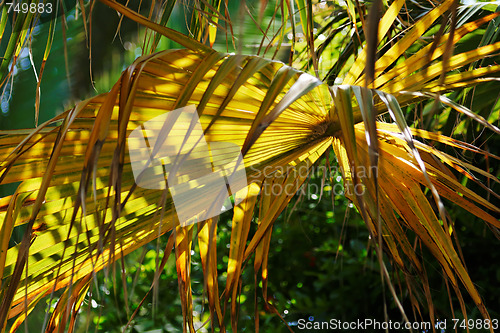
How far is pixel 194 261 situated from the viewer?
6.44ft

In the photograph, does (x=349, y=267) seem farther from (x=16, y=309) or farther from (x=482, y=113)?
(x=16, y=309)

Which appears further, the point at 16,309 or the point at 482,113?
the point at 482,113

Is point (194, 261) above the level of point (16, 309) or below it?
below

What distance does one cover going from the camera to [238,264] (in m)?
0.59

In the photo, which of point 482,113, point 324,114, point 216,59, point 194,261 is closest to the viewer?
point 216,59

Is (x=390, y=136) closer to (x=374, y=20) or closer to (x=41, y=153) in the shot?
(x=374, y=20)

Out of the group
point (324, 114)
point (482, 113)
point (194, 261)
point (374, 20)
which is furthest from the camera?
point (194, 261)

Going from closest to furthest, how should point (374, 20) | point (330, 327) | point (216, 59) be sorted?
point (374, 20), point (216, 59), point (330, 327)

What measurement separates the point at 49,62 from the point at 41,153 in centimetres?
140

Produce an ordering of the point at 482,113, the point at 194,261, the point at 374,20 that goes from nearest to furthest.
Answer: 1. the point at 374,20
2. the point at 482,113
3. the point at 194,261

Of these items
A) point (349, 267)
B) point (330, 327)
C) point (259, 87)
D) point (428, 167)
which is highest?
point (259, 87)

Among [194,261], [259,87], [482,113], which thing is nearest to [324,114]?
[259,87]

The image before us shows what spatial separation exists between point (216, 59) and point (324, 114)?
17cm

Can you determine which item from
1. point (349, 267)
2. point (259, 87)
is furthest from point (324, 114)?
point (349, 267)
